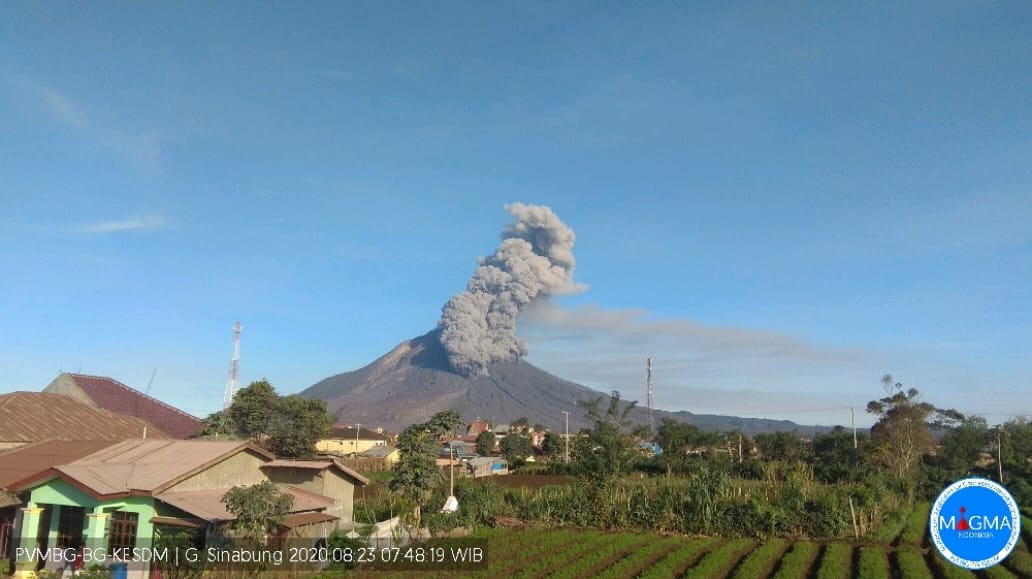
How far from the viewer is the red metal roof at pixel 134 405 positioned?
6588 centimetres

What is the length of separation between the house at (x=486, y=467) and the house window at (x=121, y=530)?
2005 inches

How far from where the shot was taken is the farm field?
2200cm

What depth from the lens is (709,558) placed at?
2438cm

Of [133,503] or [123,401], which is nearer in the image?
[133,503]

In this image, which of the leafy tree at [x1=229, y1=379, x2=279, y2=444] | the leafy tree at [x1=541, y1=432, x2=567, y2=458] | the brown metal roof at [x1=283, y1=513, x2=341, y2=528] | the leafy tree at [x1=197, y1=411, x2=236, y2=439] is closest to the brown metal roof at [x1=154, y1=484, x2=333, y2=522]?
the brown metal roof at [x1=283, y1=513, x2=341, y2=528]

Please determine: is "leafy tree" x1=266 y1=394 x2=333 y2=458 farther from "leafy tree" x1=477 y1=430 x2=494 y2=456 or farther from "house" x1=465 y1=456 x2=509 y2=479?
"leafy tree" x1=477 y1=430 x2=494 y2=456

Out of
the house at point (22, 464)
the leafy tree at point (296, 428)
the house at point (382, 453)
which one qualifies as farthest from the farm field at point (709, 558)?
the house at point (382, 453)

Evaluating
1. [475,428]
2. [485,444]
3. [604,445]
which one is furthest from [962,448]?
[475,428]

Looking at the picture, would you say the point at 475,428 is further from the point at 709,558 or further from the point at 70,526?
the point at 70,526

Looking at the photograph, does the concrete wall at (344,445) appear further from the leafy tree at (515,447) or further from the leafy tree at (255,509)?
the leafy tree at (255,509)

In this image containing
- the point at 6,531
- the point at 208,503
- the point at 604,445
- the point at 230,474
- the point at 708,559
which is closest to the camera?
the point at 208,503

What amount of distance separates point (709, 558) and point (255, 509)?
582 inches

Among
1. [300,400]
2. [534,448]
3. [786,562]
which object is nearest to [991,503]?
[786,562]

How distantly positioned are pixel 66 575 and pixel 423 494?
1356 cm
